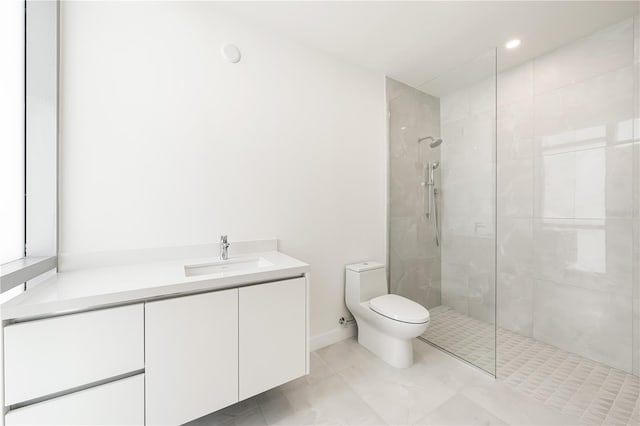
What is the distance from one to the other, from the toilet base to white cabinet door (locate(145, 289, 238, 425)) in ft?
3.71

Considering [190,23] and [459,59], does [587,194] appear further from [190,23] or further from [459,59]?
[190,23]

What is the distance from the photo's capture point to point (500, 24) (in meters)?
1.78

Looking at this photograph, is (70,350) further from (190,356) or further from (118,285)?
(190,356)

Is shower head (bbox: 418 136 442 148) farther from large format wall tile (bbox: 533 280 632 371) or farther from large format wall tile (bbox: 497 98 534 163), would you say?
large format wall tile (bbox: 533 280 632 371)

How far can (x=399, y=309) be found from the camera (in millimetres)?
1817

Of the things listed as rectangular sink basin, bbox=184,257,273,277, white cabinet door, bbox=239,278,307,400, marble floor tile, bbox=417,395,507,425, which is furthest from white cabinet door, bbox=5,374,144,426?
marble floor tile, bbox=417,395,507,425

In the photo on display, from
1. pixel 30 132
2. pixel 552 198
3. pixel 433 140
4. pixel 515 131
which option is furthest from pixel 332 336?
pixel 515 131

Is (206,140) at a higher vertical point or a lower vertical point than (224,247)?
higher

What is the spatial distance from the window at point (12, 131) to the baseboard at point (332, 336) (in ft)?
5.98

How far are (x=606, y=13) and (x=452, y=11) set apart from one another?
103cm

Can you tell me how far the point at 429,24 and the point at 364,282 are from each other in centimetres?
197

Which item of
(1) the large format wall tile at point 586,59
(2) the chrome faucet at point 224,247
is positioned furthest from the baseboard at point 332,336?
(1) the large format wall tile at point 586,59

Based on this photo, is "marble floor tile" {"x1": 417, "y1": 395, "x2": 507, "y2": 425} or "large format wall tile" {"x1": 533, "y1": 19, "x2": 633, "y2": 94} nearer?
"marble floor tile" {"x1": 417, "y1": 395, "x2": 507, "y2": 425}

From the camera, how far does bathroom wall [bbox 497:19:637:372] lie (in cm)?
178
